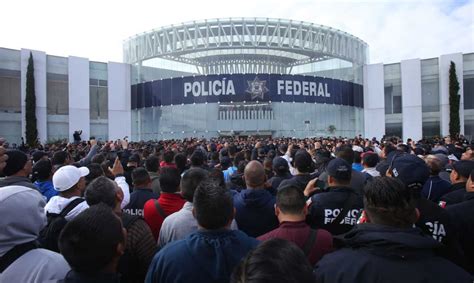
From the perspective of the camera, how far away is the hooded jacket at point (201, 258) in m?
2.10

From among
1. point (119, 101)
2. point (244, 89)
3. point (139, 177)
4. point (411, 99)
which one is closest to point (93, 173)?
point (139, 177)

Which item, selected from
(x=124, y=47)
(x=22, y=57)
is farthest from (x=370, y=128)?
(x=22, y=57)

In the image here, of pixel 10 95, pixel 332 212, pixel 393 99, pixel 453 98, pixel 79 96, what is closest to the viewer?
pixel 332 212

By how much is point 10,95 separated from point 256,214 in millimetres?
31638

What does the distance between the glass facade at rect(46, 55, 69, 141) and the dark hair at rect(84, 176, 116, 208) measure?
30304 mm

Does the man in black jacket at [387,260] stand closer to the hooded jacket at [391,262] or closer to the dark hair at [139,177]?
the hooded jacket at [391,262]

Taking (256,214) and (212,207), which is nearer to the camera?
A: (212,207)

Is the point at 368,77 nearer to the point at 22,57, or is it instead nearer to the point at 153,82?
the point at 153,82

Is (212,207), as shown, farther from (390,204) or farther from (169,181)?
(169,181)

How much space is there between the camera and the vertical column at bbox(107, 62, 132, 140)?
32.0 m

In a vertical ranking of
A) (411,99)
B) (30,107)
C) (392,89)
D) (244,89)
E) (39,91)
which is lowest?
(30,107)

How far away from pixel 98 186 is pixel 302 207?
196cm

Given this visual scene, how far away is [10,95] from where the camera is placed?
2841 cm

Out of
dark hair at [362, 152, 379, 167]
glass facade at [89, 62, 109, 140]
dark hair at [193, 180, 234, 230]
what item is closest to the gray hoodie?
dark hair at [193, 180, 234, 230]
